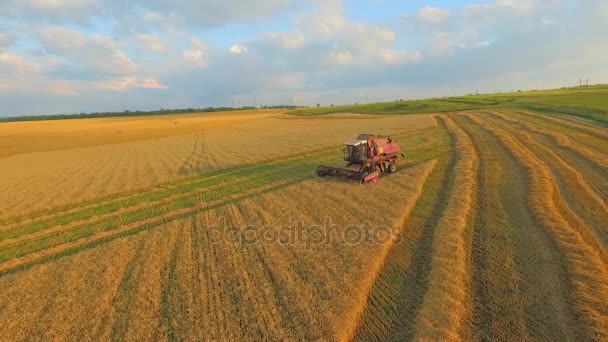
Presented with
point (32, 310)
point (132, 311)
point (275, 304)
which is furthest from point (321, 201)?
point (32, 310)

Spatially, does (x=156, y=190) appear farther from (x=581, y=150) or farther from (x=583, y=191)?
(x=581, y=150)

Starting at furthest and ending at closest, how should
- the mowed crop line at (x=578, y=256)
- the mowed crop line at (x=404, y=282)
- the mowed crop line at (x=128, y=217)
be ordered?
the mowed crop line at (x=128, y=217)
the mowed crop line at (x=578, y=256)
the mowed crop line at (x=404, y=282)

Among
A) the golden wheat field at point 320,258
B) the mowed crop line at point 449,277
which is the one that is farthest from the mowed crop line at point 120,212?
the mowed crop line at point 449,277

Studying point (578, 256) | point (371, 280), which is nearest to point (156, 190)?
point (371, 280)

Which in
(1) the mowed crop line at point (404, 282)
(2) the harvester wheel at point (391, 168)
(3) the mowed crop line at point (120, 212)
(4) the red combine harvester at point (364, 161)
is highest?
(4) the red combine harvester at point (364, 161)

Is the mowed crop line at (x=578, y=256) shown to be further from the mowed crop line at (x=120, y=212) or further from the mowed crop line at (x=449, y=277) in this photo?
the mowed crop line at (x=120, y=212)

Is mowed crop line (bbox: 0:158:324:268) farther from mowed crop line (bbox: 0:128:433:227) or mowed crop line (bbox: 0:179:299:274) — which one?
mowed crop line (bbox: 0:128:433:227)

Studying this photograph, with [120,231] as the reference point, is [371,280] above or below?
below
